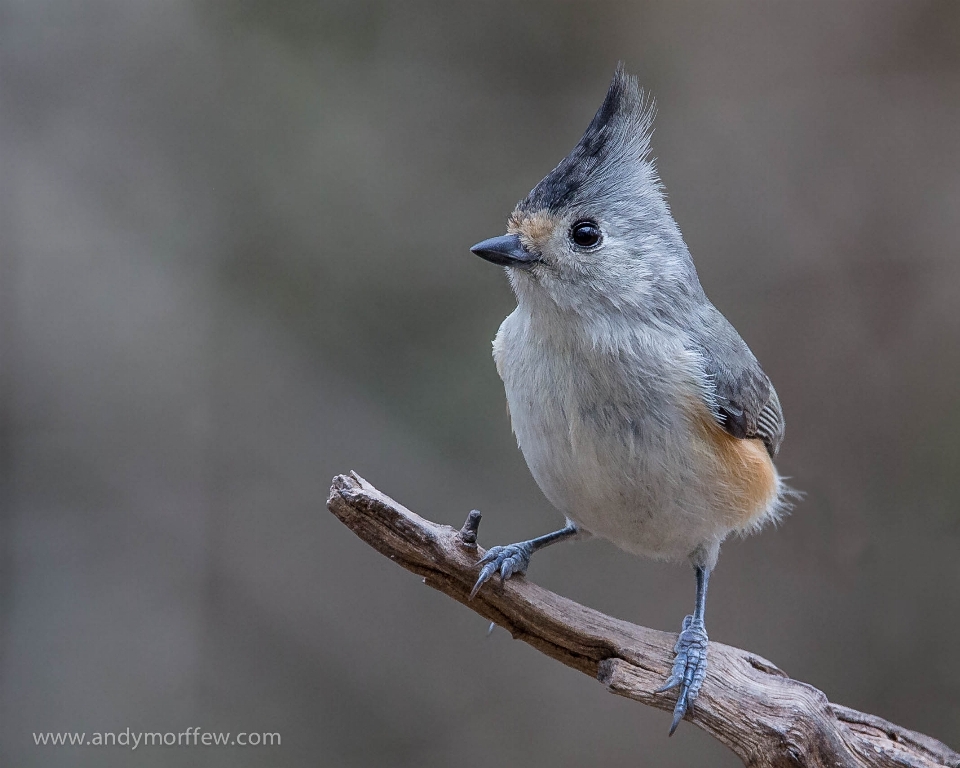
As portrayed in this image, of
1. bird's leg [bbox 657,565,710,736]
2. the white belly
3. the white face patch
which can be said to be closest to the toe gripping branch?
the white belly

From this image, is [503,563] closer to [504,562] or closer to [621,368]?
[504,562]

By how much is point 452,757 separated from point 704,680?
1290 mm

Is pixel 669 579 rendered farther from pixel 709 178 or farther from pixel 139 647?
pixel 139 647

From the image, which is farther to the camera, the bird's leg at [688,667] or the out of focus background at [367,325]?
the out of focus background at [367,325]

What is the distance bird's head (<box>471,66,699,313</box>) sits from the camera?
1.80 m

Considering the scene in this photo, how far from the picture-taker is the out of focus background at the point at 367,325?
2846 mm

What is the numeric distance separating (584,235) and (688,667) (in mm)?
846

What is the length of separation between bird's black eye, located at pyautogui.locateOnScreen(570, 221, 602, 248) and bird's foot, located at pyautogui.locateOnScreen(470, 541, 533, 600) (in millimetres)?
605

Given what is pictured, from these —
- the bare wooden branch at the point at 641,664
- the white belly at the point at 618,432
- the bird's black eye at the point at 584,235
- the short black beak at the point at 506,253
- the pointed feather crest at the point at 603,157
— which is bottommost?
the bare wooden branch at the point at 641,664

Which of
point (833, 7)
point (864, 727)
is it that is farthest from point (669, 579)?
point (833, 7)

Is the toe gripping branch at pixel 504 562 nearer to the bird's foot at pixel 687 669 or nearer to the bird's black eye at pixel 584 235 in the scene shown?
the bird's foot at pixel 687 669

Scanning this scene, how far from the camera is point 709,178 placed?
10.0 feet

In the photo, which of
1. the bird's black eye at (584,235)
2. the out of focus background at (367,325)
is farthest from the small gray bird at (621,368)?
the out of focus background at (367,325)

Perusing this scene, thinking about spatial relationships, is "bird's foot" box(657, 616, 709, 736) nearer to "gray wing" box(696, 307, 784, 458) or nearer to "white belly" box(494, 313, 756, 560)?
A: "white belly" box(494, 313, 756, 560)
